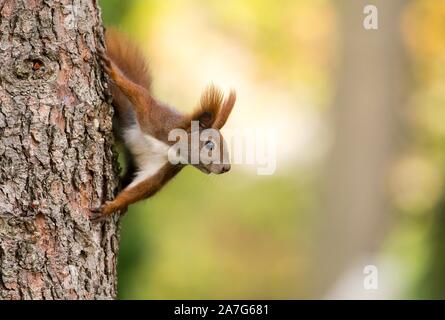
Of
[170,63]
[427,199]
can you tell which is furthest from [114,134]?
[170,63]

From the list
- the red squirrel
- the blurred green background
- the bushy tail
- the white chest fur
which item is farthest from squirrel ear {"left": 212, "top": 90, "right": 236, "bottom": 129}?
the blurred green background

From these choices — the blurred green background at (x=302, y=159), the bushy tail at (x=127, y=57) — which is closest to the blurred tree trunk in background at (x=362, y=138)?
the blurred green background at (x=302, y=159)

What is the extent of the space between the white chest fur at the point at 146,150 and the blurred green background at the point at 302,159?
20.0 inches

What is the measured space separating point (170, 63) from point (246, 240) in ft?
9.92

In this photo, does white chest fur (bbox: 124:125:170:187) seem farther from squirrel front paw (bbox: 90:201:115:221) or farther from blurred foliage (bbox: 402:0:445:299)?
blurred foliage (bbox: 402:0:445:299)

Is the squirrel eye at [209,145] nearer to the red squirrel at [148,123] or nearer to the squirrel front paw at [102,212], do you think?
the red squirrel at [148,123]

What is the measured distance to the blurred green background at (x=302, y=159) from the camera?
23.3 ft

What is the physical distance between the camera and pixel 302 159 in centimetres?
1158

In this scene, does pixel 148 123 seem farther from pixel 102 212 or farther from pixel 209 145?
pixel 102 212

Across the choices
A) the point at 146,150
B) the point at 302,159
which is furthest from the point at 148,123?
the point at 302,159

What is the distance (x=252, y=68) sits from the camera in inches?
448

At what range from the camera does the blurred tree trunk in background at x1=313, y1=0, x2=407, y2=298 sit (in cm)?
710

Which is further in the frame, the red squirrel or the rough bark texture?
the red squirrel
